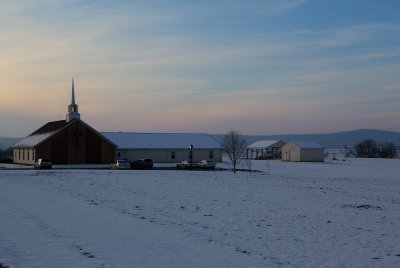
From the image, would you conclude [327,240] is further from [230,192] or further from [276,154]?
[276,154]

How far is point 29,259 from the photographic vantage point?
1024 centimetres

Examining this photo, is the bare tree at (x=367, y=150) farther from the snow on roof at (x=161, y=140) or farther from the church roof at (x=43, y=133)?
the church roof at (x=43, y=133)

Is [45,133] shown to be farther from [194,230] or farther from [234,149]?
[194,230]

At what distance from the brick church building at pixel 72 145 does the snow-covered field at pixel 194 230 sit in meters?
40.4

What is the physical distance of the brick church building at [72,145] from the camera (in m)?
65.6

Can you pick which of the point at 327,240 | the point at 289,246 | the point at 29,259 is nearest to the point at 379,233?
the point at 327,240

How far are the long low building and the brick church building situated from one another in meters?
5.94

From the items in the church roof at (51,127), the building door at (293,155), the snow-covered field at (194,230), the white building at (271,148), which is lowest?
the snow-covered field at (194,230)

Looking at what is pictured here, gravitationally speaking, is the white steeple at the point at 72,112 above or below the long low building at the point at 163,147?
above

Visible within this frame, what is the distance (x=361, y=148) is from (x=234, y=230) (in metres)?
154

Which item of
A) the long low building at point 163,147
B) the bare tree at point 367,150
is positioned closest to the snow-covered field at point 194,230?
the long low building at point 163,147

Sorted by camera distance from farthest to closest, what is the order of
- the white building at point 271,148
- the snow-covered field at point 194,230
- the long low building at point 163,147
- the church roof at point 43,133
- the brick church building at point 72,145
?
the white building at point 271,148, the long low building at point 163,147, the church roof at point 43,133, the brick church building at point 72,145, the snow-covered field at point 194,230

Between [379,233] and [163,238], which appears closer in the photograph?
[163,238]

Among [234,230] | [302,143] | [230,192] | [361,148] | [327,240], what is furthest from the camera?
[361,148]
